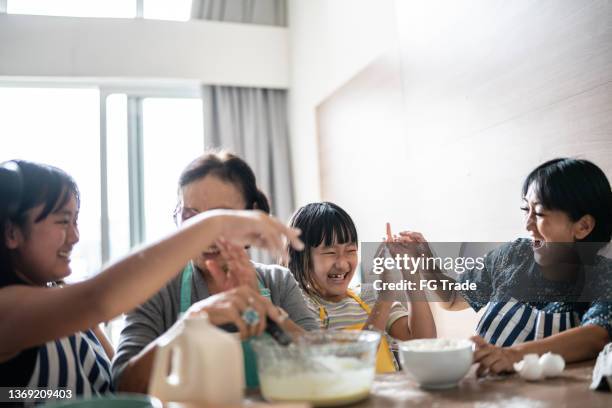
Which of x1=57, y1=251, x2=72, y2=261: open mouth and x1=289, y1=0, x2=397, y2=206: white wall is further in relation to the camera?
x1=289, y1=0, x2=397, y2=206: white wall

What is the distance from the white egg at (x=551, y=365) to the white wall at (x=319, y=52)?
1818 millimetres

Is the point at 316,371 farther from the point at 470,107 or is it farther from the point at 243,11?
the point at 243,11

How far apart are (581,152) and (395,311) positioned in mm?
724

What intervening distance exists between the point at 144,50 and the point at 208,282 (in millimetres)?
2776

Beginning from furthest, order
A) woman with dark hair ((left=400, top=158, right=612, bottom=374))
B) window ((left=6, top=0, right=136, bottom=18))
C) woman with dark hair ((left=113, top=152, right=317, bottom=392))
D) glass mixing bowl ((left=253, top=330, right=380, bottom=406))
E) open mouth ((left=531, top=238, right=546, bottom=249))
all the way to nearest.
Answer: window ((left=6, top=0, right=136, bottom=18)), open mouth ((left=531, top=238, right=546, bottom=249)), woman with dark hair ((left=400, top=158, right=612, bottom=374)), woman with dark hair ((left=113, top=152, right=317, bottom=392)), glass mixing bowl ((left=253, top=330, right=380, bottom=406))

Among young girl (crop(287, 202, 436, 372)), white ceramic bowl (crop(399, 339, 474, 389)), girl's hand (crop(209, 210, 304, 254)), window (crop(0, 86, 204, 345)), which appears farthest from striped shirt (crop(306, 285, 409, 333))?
window (crop(0, 86, 204, 345))

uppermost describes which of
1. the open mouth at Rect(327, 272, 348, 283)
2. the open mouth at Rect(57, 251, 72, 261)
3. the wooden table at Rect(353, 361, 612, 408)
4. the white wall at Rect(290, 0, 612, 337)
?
the white wall at Rect(290, 0, 612, 337)

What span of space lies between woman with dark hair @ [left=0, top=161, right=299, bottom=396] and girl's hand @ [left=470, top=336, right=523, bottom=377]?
1.36 feet

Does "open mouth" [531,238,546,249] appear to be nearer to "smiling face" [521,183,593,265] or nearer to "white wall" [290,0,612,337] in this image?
"smiling face" [521,183,593,265]

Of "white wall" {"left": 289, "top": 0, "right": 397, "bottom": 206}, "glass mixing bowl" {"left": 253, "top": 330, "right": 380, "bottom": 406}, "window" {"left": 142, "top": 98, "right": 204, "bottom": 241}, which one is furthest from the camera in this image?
"window" {"left": 142, "top": 98, "right": 204, "bottom": 241}

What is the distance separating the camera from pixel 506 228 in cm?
175

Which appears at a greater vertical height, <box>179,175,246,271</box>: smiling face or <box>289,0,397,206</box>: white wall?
<box>289,0,397,206</box>: white wall

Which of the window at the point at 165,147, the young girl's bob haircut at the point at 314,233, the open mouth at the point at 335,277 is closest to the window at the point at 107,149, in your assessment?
the window at the point at 165,147

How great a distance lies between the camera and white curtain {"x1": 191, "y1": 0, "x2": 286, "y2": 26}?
3.88m
